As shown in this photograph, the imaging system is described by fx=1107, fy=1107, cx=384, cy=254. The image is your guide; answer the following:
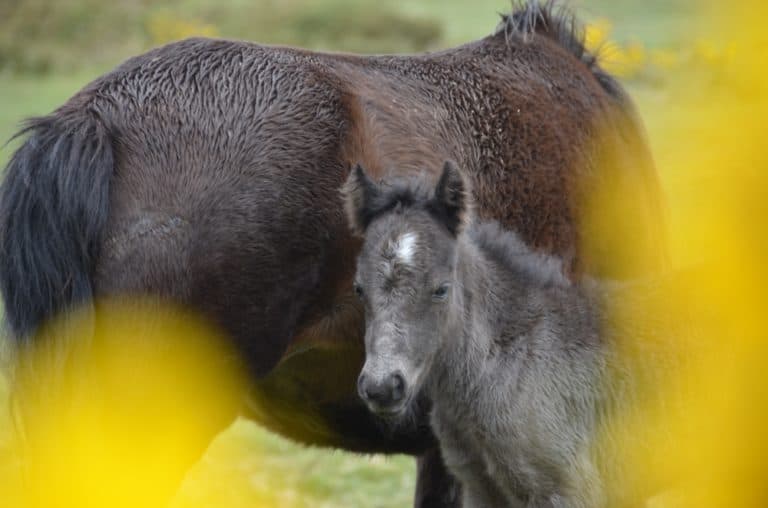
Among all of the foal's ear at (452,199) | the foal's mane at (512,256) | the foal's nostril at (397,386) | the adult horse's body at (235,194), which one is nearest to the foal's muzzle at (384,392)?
the foal's nostril at (397,386)

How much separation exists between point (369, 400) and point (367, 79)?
1399 millimetres

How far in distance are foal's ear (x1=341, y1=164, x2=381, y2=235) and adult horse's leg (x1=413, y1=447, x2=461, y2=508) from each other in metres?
1.61

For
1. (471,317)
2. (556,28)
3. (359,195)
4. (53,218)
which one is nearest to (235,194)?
(359,195)

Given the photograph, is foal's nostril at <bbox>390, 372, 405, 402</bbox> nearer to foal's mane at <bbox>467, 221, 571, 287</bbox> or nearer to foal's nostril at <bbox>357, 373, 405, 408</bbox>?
foal's nostril at <bbox>357, 373, 405, 408</bbox>

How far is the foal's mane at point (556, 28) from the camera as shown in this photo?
5.39 meters

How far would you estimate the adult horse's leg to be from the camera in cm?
497

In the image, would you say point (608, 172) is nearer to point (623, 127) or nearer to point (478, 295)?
point (623, 127)

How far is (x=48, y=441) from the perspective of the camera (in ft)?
11.5

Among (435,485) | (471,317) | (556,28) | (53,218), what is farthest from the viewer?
(556,28)

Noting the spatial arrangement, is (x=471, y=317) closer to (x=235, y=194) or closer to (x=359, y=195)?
(x=359, y=195)

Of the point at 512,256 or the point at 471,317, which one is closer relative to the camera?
the point at 471,317

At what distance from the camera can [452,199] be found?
3781 millimetres

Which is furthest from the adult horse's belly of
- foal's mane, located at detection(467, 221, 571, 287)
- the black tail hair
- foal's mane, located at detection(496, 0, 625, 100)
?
foal's mane, located at detection(496, 0, 625, 100)

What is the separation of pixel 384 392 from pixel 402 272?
0.43 metres
